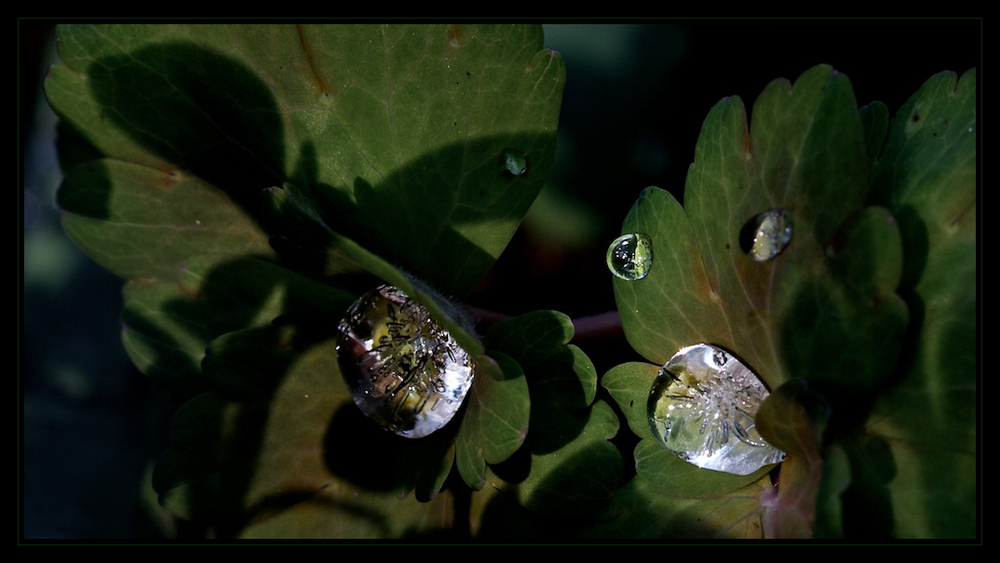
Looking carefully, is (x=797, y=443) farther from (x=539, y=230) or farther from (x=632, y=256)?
(x=539, y=230)

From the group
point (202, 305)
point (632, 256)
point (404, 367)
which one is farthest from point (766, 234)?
point (202, 305)

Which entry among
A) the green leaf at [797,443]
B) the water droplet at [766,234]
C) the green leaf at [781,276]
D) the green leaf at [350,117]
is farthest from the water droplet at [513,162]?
the green leaf at [797,443]

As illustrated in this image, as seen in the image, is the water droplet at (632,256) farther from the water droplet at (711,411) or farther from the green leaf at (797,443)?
the green leaf at (797,443)

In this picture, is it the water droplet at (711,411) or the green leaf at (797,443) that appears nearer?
the green leaf at (797,443)

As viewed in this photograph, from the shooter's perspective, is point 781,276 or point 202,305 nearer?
point 781,276

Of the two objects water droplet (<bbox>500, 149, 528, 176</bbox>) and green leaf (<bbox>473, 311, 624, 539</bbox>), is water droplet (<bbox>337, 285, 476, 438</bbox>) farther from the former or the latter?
water droplet (<bbox>500, 149, 528, 176</bbox>)
